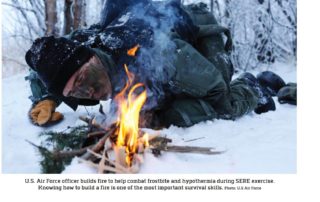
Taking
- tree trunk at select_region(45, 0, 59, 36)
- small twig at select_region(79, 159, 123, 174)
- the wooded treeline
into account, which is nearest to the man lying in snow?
small twig at select_region(79, 159, 123, 174)

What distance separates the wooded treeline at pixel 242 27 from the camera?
633cm

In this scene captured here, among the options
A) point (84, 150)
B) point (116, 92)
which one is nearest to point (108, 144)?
point (84, 150)

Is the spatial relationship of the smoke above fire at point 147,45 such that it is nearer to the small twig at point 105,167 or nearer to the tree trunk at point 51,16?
the small twig at point 105,167

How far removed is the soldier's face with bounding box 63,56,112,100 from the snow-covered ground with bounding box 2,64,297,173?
29cm

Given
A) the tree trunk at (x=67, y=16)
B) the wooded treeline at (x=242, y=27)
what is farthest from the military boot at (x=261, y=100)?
the wooded treeline at (x=242, y=27)

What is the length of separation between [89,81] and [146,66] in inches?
17.5

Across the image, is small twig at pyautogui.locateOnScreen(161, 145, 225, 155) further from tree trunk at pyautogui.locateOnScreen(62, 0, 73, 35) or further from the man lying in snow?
tree trunk at pyautogui.locateOnScreen(62, 0, 73, 35)

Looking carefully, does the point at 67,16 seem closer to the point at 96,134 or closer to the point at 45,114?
the point at 45,114

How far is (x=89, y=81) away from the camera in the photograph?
223 centimetres

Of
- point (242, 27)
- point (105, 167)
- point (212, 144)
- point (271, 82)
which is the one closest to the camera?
point (105, 167)

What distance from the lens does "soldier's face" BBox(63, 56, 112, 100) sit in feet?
7.18

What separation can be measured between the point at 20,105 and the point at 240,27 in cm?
533

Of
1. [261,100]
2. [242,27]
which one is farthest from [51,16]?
[242,27]

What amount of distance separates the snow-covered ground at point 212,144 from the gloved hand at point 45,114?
1.9 inches
